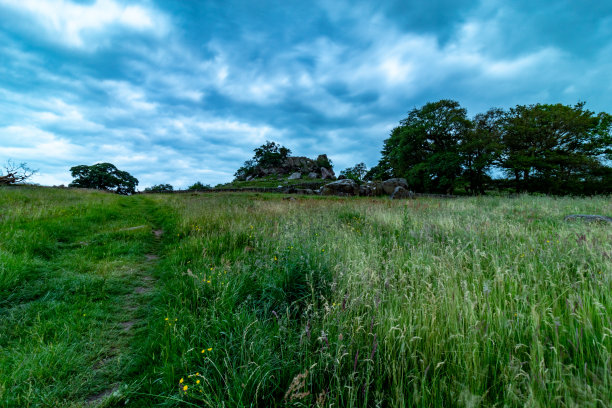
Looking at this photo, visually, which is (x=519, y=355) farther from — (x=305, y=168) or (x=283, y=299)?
(x=305, y=168)

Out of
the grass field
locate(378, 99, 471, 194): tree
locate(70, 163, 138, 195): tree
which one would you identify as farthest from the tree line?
locate(70, 163, 138, 195): tree

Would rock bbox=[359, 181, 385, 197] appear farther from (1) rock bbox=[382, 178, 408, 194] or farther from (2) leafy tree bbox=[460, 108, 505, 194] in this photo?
(2) leafy tree bbox=[460, 108, 505, 194]

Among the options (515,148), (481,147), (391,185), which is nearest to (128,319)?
(391,185)

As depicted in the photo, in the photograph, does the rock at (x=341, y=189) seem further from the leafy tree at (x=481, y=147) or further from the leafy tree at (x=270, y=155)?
the leafy tree at (x=270, y=155)

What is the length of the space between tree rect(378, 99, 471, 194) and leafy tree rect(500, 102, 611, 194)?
5.48 meters

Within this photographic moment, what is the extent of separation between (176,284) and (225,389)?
2.45m

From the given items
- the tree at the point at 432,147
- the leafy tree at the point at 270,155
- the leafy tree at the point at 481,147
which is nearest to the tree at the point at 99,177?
the leafy tree at the point at 270,155

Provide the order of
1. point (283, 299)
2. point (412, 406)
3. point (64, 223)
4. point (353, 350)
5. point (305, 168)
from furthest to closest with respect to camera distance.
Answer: point (305, 168), point (64, 223), point (283, 299), point (353, 350), point (412, 406)

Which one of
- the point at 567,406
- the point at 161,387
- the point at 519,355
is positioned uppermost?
the point at 567,406

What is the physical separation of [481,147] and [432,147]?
20.4 feet

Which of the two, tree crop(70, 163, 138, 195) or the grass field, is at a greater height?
tree crop(70, 163, 138, 195)

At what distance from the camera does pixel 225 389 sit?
1.83 meters

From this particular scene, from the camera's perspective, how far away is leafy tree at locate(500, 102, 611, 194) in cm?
2611

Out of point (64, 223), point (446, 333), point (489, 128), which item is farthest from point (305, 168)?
point (446, 333)
